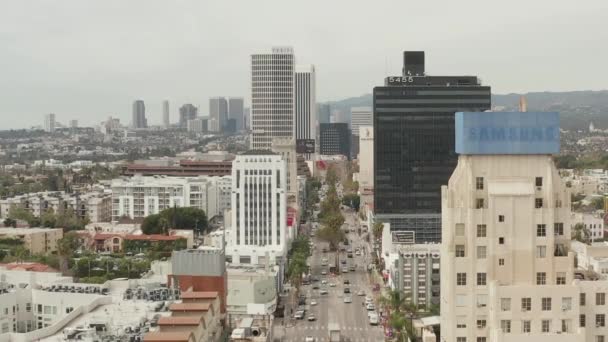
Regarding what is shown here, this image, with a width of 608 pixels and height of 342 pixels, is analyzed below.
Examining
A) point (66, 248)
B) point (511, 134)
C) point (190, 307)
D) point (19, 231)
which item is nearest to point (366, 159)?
point (19, 231)

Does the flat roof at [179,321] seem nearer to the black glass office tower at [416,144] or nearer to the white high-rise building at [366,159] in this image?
the black glass office tower at [416,144]

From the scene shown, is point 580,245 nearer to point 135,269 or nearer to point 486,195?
point 135,269

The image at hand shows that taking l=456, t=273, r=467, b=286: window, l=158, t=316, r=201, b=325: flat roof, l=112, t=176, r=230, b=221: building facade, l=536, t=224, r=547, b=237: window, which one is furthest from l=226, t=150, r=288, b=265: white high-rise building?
l=536, t=224, r=547, b=237: window

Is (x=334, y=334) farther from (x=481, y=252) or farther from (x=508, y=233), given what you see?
(x=508, y=233)

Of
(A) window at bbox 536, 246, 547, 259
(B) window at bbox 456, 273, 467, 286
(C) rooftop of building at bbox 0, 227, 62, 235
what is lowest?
(C) rooftop of building at bbox 0, 227, 62, 235

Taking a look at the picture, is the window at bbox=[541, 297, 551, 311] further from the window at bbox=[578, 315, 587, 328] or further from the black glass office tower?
the black glass office tower

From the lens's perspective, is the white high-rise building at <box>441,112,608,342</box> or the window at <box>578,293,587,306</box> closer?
the white high-rise building at <box>441,112,608,342</box>
